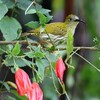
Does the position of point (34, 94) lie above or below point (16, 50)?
below

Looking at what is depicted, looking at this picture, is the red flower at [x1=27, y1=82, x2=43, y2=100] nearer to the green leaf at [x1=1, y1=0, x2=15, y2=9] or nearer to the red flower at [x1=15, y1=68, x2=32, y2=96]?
the red flower at [x1=15, y1=68, x2=32, y2=96]

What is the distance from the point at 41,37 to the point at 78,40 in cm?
132

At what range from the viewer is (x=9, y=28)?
1841 mm

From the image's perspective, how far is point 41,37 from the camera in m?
1.89

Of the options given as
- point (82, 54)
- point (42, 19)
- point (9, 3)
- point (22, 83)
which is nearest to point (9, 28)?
point (9, 3)

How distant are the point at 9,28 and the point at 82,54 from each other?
51.4 inches

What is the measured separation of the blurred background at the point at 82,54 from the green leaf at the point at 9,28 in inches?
46.8

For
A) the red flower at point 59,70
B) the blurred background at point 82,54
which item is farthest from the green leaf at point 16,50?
the blurred background at point 82,54

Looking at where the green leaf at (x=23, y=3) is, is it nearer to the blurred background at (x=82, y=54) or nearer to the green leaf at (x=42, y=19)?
the green leaf at (x=42, y=19)

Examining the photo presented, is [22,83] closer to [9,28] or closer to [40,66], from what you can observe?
[40,66]

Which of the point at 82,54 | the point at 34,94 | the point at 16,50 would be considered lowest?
the point at 82,54

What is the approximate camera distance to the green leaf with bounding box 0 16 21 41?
5.94 ft

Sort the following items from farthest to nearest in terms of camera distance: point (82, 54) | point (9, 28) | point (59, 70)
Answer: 1. point (82, 54)
2. point (9, 28)
3. point (59, 70)

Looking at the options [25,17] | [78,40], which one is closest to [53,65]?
[25,17]
